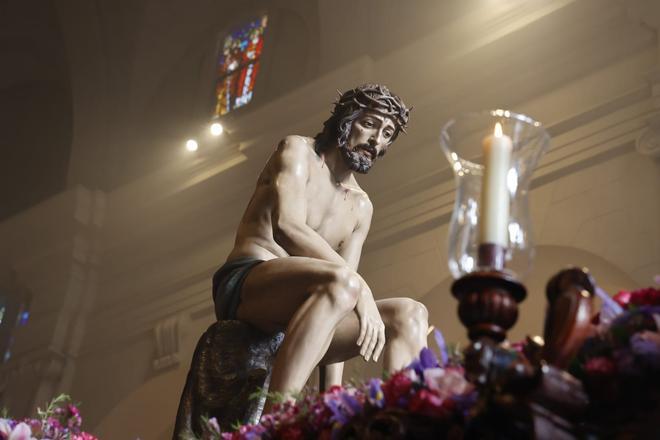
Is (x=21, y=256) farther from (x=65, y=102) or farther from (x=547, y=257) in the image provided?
(x=547, y=257)

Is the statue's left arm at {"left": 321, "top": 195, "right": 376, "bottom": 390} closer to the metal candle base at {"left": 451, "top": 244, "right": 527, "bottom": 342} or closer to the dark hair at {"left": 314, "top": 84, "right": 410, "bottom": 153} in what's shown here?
the dark hair at {"left": 314, "top": 84, "right": 410, "bottom": 153}

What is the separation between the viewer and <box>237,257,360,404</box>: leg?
3.80 meters

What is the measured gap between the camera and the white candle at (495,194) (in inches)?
73.5

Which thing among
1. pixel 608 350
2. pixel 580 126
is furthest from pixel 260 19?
pixel 608 350

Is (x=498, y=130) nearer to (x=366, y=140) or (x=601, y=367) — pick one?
(x=601, y=367)

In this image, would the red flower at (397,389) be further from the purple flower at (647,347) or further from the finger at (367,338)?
the finger at (367,338)

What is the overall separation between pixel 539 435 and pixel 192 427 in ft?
8.95

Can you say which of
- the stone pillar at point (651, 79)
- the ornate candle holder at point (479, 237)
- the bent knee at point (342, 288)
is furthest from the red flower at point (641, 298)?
the stone pillar at point (651, 79)

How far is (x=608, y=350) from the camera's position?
199cm

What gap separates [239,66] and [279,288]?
9564 millimetres

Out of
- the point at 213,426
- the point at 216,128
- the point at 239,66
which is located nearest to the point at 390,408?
the point at 213,426

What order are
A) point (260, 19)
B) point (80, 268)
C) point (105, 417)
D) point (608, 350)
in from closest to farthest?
point (608, 350)
point (105, 417)
point (80, 268)
point (260, 19)

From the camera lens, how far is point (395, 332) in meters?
4.27

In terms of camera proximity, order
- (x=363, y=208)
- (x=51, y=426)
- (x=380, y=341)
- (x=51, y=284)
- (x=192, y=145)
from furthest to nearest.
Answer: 1. (x=51, y=284)
2. (x=192, y=145)
3. (x=363, y=208)
4. (x=380, y=341)
5. (x=51, y=426)
